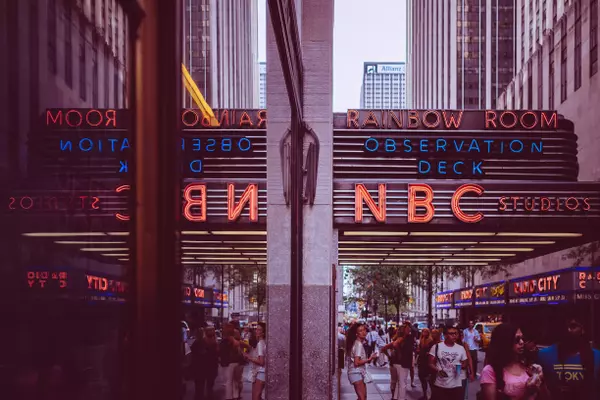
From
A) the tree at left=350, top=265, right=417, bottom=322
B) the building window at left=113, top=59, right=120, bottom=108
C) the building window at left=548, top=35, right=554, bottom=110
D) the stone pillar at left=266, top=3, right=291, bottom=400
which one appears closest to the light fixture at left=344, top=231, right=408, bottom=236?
the stone pillar at left=266, top=3, right=291, bottom=400

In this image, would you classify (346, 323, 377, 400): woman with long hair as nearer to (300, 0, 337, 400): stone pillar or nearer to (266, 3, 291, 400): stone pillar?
(300, 0, 337, 400): stone pillar

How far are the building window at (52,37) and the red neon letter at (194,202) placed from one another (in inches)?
611

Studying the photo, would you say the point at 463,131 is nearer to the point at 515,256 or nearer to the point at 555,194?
the point at 555,194

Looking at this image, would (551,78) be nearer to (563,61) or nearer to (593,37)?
(563,61)

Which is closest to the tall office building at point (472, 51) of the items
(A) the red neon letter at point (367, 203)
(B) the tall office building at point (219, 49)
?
(B) the tall office building at point (219, 49)

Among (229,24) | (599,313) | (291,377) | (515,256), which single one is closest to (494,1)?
(229,24)

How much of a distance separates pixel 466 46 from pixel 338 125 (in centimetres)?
10909

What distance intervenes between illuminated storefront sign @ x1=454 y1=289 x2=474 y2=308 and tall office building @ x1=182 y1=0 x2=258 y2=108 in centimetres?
3085

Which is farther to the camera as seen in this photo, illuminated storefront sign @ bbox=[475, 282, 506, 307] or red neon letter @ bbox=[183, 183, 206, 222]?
illuminated storefront sign @ bbox=[475, 282, 506, 307]

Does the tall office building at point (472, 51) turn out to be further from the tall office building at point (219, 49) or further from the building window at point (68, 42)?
the building window at point (68, 42)

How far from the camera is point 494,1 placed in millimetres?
124500

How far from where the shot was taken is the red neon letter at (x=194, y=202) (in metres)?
18.2

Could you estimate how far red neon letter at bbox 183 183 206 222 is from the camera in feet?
59.7

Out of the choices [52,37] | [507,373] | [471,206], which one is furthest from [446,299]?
[52,37]
